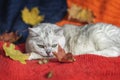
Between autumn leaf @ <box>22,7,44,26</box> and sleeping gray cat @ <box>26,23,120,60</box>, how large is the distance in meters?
0.35

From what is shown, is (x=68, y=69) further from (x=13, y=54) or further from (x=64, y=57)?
(x=13, y=54)

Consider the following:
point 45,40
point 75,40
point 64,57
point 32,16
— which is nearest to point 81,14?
point 32,16

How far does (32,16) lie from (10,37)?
0.27 m

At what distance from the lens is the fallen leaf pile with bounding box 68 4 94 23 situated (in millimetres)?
2666

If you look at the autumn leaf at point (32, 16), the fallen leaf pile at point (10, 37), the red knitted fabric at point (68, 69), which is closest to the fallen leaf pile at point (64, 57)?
the red knitted fabric at point (68, 69)

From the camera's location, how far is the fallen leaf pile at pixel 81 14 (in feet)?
8.75

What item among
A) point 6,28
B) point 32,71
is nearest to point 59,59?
point 32,71

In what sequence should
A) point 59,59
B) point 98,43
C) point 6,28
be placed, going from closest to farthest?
point 59,59 < point 98,43 < point 6,28

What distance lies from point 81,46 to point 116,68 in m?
0.33

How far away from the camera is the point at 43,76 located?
1.87 m

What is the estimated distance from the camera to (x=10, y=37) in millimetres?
2459

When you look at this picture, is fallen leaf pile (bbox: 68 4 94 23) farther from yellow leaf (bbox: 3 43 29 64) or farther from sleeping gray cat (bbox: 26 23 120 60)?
yellow leaf (bbox: 3 43 29 64)

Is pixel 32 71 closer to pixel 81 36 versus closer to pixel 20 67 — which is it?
pixel 20 67

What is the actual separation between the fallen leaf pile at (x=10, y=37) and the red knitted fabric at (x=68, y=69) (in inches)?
16.7
